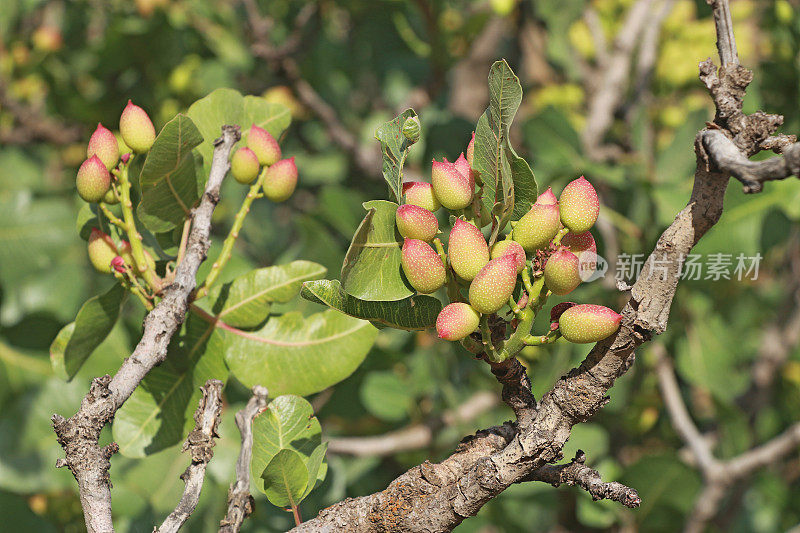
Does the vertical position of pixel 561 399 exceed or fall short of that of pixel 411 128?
it falls short

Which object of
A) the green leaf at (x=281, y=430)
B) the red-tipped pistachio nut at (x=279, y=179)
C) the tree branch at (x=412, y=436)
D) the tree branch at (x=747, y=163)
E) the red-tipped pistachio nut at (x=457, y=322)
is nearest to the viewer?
the tree branch at (x=747, y=163)

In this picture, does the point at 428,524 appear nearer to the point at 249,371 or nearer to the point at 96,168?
the point at 249,371

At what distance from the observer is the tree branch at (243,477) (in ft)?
2.15

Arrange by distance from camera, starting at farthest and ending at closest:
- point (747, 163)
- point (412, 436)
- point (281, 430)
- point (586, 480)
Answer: point (412, 436)
point (281, 430)
point (586, 480)
point (747, 163)

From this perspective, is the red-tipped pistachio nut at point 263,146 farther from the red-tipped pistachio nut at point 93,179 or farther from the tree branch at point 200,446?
the tree branch at point 200,446

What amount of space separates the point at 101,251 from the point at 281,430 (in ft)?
0.90

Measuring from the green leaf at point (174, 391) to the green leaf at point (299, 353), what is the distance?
0.02 m

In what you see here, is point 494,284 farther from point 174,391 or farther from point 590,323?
point 174,391

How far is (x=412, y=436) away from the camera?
5.46 ft

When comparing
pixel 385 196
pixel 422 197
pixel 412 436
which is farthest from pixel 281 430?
pixel 385 196

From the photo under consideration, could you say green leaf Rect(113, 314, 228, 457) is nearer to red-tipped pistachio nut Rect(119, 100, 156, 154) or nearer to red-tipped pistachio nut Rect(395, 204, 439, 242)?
red-tipped pistachio nut Rect(119, 100, 156, 154)

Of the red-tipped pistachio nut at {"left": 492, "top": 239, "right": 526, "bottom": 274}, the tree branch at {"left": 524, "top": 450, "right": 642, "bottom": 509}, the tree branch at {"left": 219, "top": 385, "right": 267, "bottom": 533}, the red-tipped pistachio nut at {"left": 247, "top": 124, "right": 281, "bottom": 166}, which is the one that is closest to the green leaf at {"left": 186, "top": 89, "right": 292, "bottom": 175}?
the red-tipped pistachio nut at {"left": 247, "top": 124, "right": 281, "bottom": 166}

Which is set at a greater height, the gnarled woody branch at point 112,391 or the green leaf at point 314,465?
the gnarled woody branch at point 112,391

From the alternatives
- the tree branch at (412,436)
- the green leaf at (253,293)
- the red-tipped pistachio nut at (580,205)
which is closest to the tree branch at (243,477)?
the green leaf at (253,293)
